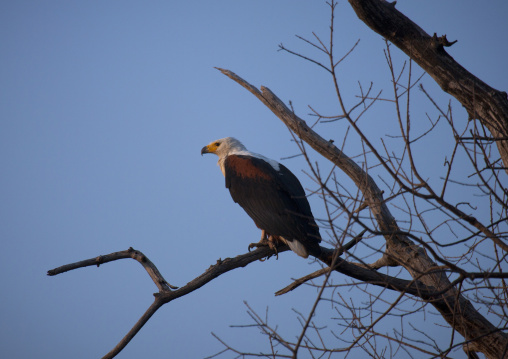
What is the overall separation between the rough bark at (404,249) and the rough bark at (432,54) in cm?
92

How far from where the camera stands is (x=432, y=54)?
142 inches

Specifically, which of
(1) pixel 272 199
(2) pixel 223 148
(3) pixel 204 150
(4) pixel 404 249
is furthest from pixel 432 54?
(3) pixel 204 150

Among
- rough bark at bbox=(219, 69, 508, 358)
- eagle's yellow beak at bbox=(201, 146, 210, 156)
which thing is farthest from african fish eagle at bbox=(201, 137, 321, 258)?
eagle's yellow beak at bbox=(201, 146, 210, 156)

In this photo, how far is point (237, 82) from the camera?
5.22 meters

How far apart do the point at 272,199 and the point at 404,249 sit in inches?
52.2

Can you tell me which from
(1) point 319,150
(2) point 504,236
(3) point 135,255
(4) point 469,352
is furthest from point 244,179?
(2) point 504,236

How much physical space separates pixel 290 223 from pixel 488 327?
180 centimetres

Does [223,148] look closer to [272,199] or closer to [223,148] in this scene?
[223,148]

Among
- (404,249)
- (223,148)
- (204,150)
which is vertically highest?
(204,150)

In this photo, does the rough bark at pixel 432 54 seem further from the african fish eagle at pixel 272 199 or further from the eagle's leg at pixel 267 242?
the eagle's leg at pixel 267 242

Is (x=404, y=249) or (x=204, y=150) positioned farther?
(x=204, y=150)

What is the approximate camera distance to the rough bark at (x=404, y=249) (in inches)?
142

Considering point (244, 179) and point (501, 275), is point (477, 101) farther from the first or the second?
point (244, 179)

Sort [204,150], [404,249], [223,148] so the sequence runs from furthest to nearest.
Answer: [204,150]
[223,148]
[404,249]
